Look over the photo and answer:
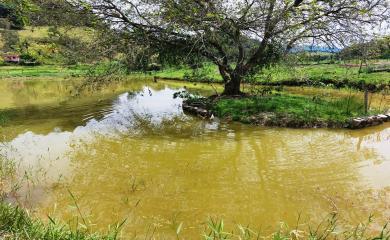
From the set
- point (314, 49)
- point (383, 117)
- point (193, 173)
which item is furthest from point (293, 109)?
point (193, 173)

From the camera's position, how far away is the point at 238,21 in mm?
15562

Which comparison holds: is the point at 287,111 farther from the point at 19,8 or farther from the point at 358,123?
the point at 19,8

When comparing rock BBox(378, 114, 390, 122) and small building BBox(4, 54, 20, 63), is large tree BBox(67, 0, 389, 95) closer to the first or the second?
rock BBox(378, 114, 390, 122)

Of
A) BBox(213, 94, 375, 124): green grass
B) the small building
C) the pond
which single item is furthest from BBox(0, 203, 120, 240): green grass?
the small building

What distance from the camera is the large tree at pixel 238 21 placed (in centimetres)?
1533

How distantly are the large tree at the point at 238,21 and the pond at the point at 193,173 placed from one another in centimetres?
410

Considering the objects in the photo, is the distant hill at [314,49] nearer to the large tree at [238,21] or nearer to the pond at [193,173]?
the large tree at [238,21]

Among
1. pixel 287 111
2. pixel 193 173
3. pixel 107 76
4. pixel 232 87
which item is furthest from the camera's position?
pixel 232 87

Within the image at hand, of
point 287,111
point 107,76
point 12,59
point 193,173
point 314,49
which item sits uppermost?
point 314,49

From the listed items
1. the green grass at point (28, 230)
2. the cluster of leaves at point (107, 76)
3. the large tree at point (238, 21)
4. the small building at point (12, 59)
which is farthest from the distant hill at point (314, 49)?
the small building at point (12, 59)

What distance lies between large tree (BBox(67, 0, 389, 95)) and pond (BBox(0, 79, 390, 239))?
13.4ft

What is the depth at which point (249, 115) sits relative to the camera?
14773 millimetres

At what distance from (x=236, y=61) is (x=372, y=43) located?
641cm

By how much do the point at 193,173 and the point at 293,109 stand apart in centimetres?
→ 758
